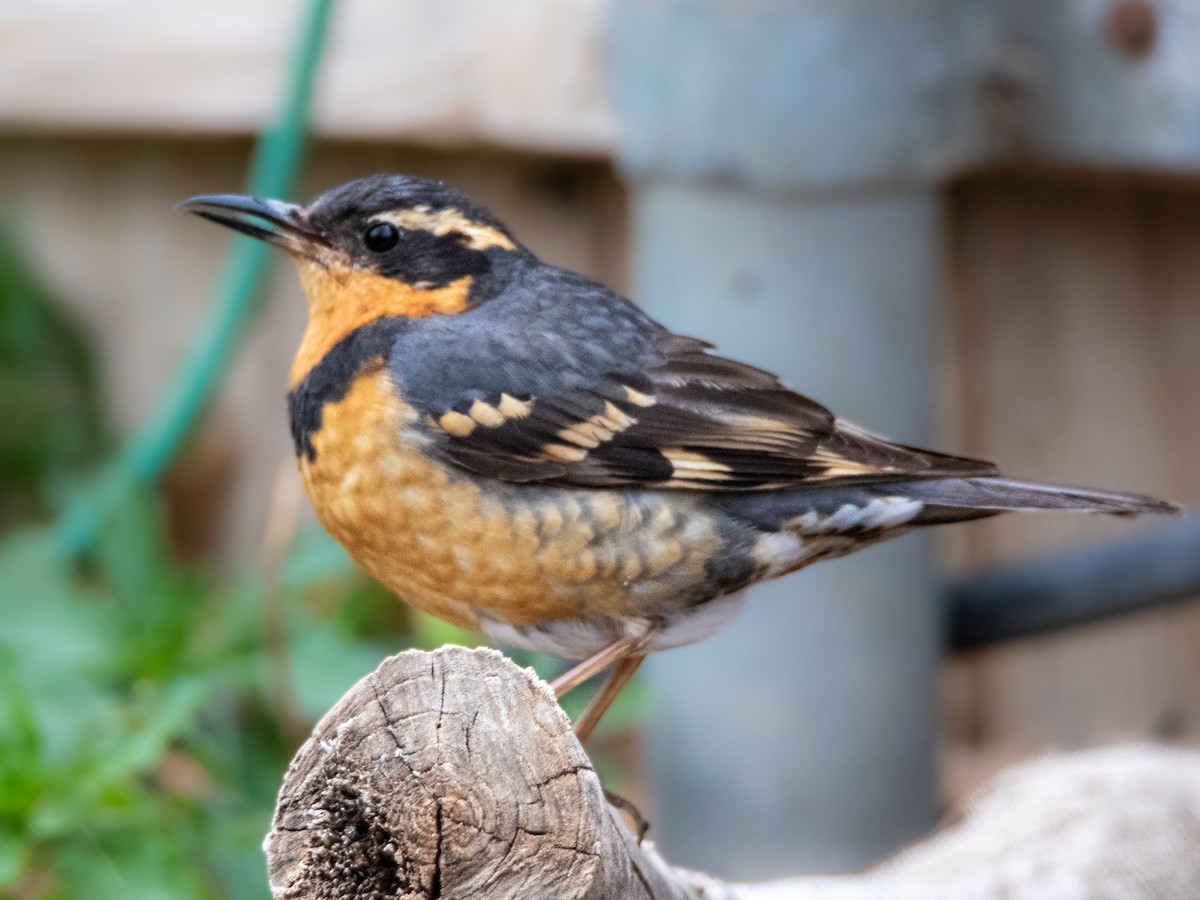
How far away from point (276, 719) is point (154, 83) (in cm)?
217

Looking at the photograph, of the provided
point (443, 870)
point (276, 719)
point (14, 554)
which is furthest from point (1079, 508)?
point (14, 554)

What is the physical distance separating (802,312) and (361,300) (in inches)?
55.6

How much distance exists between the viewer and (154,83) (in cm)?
612

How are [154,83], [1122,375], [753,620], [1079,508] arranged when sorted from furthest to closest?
1. [154,83]
2. [1122,375]
3. [753,620]
4. [1079,508]

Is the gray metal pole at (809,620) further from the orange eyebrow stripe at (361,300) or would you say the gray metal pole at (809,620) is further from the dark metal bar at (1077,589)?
the orange eyebrow stripe at (361,300)

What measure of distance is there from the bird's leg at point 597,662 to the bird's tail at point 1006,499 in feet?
1.94

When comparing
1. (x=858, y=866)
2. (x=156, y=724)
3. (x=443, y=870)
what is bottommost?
(x=858, y=866)

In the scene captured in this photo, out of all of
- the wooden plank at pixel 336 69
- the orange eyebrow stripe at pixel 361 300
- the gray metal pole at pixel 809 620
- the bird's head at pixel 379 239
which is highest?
the wooden plank at pixel 336 69

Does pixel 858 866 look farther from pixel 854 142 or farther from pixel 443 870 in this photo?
pixel 443 870

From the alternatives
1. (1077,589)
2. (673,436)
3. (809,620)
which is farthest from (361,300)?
(1077,589)

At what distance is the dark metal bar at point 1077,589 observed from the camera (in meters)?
4.88

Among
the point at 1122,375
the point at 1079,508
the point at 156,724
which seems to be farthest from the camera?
the point at 1122,375

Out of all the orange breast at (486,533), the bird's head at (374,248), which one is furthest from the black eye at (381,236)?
the orange breast at (486,533)

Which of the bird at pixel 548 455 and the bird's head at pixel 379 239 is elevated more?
the bird's head at pixel 379 239
